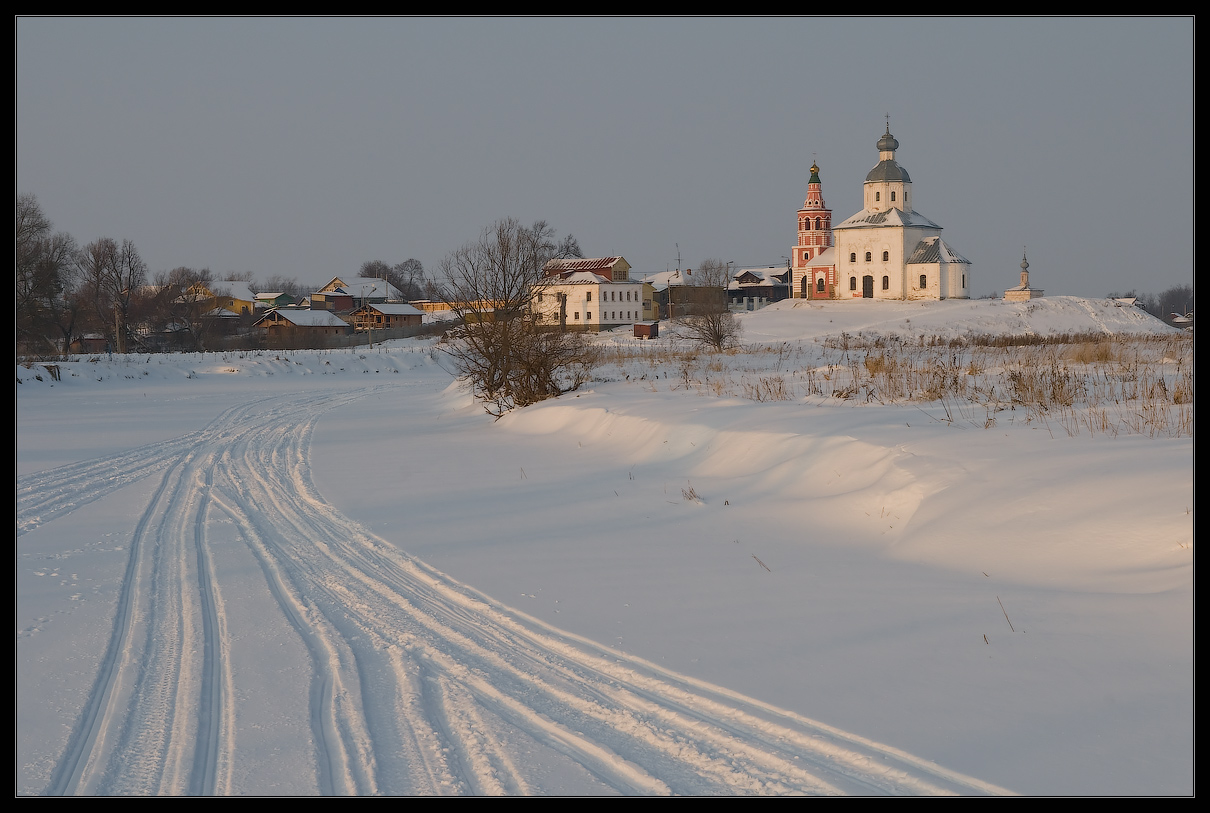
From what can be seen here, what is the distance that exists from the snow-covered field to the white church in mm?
73161

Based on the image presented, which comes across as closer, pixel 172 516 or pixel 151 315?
pixel 172 516

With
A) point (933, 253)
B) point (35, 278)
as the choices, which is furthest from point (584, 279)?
point (35, 278)

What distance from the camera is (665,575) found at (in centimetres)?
724

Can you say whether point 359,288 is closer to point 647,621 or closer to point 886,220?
point 886,220

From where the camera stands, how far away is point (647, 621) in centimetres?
610

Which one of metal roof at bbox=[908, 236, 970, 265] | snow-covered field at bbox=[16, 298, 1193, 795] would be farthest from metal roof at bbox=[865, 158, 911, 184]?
snow-covered field at bbox=[16, 298, 1193, 795]

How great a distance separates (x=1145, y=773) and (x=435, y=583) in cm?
497

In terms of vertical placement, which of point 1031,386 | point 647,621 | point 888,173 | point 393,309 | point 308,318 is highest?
point 888,173

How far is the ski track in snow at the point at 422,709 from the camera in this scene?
3920mm

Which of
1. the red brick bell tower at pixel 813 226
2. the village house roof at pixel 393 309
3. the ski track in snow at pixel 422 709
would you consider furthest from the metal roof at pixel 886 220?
the ski track in snow at pixel 422 709

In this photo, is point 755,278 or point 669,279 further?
point 755,278

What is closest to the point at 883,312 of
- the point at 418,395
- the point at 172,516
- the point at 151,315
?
the point at 418,395

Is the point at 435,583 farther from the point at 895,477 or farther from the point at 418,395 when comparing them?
the point at 418,395

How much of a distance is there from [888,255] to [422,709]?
83.1m
